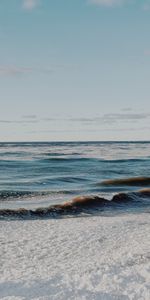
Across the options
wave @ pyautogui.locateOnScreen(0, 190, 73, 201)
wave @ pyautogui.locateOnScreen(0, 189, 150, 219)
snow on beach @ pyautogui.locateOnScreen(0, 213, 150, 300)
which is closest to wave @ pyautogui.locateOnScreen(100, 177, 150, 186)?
wave @ pyautogui.locateOnScreen(0, 190, 73, 201)

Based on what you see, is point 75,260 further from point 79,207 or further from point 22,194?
point 22,194

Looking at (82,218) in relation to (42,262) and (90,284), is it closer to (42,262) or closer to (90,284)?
(42,262)

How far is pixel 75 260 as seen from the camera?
5539 millimetres

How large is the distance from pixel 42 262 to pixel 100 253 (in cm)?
86

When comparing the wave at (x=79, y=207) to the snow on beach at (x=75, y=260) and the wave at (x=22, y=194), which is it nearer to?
the snow on beach at (x=75, y=260)

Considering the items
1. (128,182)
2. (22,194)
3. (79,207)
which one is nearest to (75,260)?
(79,207)

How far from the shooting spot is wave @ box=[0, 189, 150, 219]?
9332 millimetres

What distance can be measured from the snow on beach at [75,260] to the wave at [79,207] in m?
0.93

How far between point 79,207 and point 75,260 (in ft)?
15.4

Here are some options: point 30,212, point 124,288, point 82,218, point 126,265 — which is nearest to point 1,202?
point 30,212

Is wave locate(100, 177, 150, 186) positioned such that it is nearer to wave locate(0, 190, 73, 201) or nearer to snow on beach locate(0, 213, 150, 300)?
wave locate(0, 190, 73, 201)

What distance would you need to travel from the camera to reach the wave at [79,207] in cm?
933

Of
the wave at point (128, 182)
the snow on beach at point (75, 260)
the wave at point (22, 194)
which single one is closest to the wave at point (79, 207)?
the snow on beach at point (75, 260)

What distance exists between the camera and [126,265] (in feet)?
17.2
